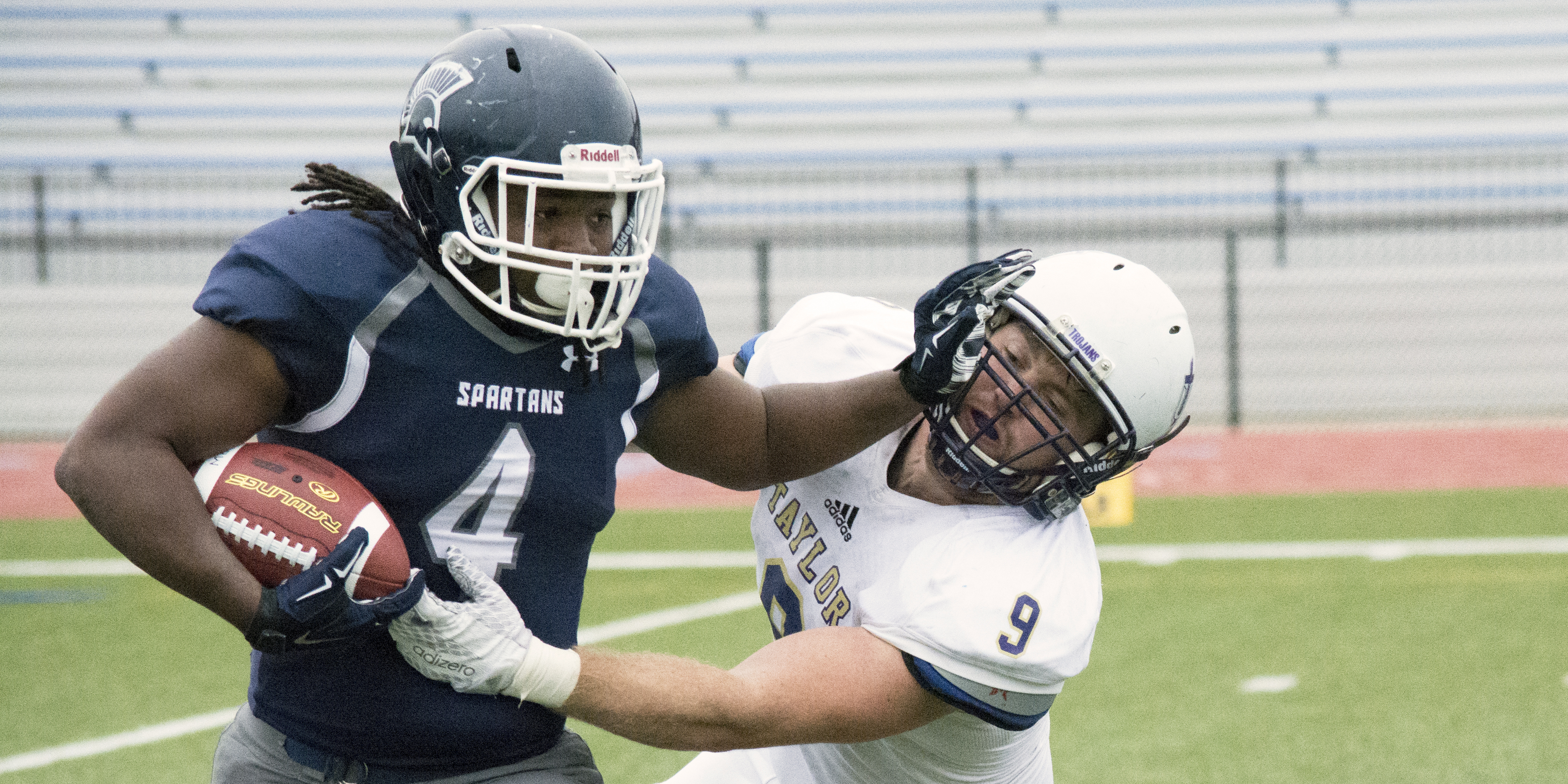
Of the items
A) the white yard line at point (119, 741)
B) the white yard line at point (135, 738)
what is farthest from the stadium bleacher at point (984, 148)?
the white yard line at point (119, 741)

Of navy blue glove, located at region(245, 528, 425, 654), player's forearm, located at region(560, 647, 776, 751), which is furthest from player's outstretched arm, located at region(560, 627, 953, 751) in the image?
navy blue glove, located at region(245, 528, 425, 654)

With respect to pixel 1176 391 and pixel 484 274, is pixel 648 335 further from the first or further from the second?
pixel 1176 391

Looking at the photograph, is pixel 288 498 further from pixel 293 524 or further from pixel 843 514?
pixel 843 514

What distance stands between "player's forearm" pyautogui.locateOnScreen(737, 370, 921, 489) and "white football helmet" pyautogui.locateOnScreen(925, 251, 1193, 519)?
7cm

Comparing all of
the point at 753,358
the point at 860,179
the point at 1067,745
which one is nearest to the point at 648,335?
the point at 753,358

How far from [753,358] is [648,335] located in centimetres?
67

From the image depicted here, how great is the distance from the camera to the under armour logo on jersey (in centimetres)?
198

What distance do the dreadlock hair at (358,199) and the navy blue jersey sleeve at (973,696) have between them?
912 mm

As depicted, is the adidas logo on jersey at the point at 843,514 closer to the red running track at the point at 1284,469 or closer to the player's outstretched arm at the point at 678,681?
the player's outstretched arm at the point at 678,681

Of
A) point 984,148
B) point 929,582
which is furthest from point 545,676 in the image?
point 984,148

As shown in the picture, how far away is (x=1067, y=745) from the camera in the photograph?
4.11m

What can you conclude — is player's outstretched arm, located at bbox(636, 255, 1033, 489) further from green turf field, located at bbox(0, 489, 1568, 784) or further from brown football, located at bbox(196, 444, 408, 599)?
green turf field, located at bbox(0, 489, 1568, 784)

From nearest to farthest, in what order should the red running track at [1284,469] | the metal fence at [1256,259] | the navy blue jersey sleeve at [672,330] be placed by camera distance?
the navy blue jersey sleeve at [672,330], the red running track at [1284,469], the metal fence at [1256,259]

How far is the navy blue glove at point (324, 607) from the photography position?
176 cm
